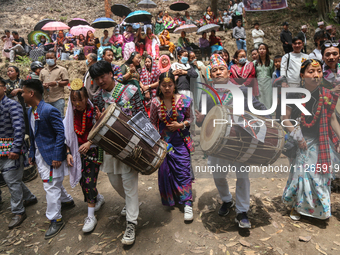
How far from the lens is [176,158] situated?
3467 millimetres

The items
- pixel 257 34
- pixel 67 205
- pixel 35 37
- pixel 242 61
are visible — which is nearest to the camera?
pixel 67 205

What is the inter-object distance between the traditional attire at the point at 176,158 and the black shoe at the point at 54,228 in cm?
151

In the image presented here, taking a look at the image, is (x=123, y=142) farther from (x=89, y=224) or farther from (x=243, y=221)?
(x=243, y=221)

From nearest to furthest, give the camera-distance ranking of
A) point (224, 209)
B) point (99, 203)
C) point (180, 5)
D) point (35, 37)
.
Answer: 1. point (224, 209)
2. point (99, 203)
3. point (35, 37)
4. point (180, 5)

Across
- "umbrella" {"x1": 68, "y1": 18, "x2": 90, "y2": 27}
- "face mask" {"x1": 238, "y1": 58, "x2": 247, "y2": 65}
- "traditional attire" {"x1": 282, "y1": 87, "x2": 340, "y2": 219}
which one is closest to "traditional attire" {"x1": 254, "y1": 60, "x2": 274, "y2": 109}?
"face mask" {"x1": 238, "y1": 58, "x2": 247, "y2": 65}

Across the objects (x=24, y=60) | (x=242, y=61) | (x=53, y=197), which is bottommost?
(x=53, y=197)

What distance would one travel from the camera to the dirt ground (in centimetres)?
284

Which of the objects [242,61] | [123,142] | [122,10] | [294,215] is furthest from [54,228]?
[122,10]

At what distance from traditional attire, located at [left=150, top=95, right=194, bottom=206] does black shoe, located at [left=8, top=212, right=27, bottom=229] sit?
7.40 ft

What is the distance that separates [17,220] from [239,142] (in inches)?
139

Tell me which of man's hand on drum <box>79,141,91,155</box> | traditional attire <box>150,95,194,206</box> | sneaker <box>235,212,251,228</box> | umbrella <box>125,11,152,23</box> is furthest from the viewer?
umbrella <box>125,11,152,23</box>

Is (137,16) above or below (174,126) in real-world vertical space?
above

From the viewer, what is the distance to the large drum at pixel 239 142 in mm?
2637

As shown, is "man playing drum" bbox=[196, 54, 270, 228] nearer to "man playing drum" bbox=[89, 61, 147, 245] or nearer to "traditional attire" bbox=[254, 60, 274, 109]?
"man playing drum" bbox=[89, 61, 147, 245]
